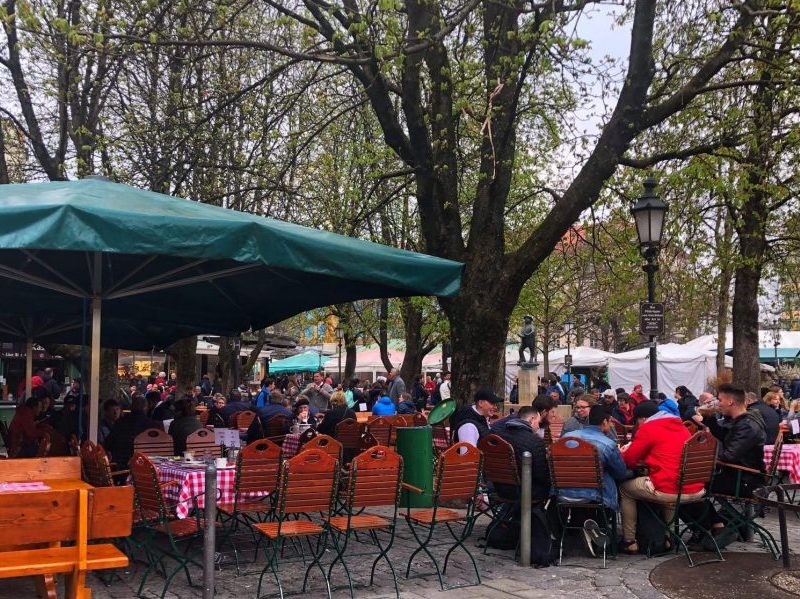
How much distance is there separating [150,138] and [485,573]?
839 cm

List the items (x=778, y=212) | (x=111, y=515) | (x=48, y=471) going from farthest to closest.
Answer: (x=778, y=212), (x=48, y=471), (x=111, y=515)

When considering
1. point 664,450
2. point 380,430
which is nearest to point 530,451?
point 664,450

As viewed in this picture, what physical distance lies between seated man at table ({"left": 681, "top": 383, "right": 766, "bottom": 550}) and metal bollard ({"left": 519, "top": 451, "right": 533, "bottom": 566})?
176 centimetres

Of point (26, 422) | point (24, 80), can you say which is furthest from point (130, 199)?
point (24, 80)

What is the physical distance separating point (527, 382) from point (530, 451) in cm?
1255

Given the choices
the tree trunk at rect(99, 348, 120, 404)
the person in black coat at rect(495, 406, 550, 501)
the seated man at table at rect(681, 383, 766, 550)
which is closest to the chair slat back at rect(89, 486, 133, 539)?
the person in black coat at rect(495, 406, 550, 501)

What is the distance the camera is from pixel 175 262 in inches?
320

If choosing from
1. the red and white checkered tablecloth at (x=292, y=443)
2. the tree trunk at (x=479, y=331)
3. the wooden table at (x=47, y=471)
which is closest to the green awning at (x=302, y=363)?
the tree trunk at (x=479, y=331)

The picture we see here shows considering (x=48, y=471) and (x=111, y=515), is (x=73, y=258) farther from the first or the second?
(x=111, y=515)

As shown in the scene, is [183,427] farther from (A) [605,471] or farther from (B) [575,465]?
(A) [605,471]

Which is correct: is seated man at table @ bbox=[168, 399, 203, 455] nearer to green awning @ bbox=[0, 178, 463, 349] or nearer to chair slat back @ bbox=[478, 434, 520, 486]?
green awning @ bbox=[0, 178, 463, 349]

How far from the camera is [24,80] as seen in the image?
1493cm

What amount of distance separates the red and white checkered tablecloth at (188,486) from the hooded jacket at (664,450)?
12.3 ft

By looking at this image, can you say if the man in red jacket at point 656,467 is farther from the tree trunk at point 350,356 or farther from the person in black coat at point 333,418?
the tree trunk at point 350,356
